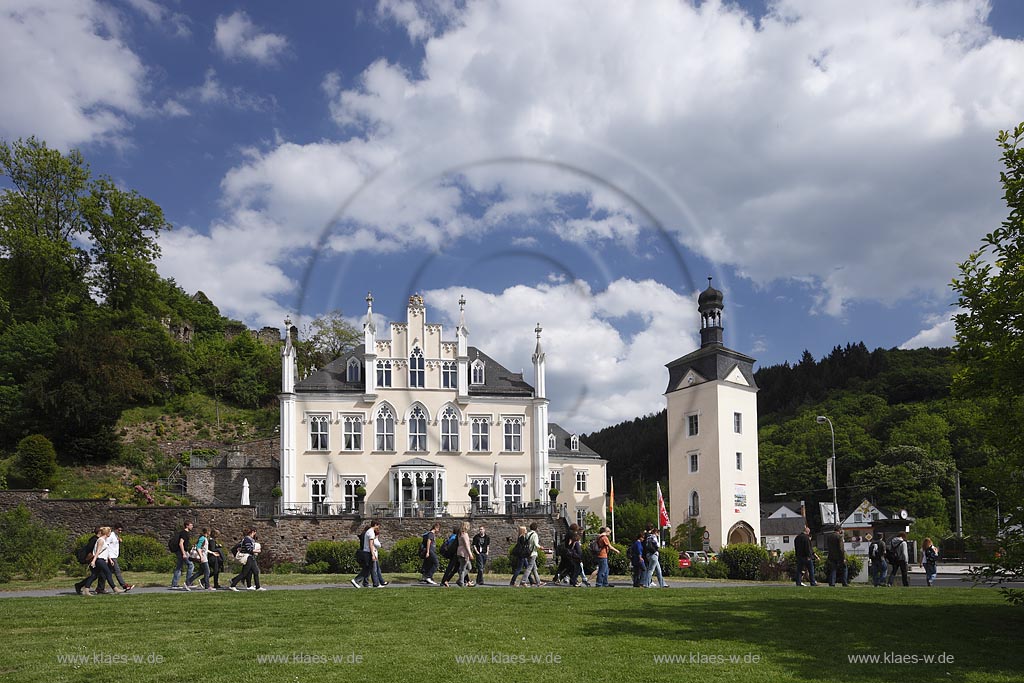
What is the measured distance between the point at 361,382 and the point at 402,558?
740 inches

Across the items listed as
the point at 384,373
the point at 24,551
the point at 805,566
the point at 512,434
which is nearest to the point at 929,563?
the point at 805,566

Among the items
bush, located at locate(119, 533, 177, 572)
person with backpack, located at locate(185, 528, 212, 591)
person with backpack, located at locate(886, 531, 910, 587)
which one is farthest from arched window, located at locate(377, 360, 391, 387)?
person with backpack, located at locate(886, 531, 910, 587)

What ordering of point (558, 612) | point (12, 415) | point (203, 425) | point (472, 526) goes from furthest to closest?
point (203, 425)
point (12, 415)
point (472, 526)
point (558, 612)

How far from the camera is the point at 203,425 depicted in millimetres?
62844

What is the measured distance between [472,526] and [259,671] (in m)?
34.6

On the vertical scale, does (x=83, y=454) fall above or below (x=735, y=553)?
above

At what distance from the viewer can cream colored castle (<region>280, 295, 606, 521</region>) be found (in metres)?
50.2

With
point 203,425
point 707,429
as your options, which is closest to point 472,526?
→ point 707,429

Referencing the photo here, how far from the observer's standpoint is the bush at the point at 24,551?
85.1 ft

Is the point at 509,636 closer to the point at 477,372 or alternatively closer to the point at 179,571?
the point at 179,571

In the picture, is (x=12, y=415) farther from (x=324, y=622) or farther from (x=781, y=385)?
(x=781, y=385)

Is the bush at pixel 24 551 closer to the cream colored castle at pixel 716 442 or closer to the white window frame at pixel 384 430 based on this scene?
the white window frame at pixel 384 430

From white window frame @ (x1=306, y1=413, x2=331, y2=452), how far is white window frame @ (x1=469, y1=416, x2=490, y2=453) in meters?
8.23

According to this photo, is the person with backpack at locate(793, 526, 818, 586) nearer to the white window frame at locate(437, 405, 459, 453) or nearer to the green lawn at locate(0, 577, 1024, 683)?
the green lawn at locate(0, 577, 1024, 683)
